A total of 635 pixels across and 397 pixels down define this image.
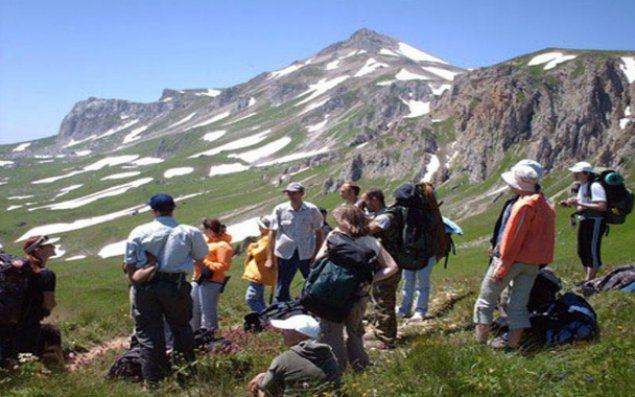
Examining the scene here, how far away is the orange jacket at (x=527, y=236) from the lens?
705cm

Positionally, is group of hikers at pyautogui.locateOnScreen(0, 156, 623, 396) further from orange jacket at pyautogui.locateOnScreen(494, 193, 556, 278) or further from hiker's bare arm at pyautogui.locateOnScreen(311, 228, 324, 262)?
hiker's bare arm at pyautogui.locateOnScreen(311, 228, 324, 262)

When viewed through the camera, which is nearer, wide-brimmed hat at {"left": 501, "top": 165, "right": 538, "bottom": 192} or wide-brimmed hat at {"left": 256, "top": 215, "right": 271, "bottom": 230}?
wide-brimmed hat at {"left": 501, "top": 165, "right": 538, "bottom": 192}

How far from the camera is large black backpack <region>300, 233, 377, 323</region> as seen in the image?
6.88m

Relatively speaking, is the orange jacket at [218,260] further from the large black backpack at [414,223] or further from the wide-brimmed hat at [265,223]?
the large black backpack at [414,223]

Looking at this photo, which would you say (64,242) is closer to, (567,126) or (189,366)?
(567,126)

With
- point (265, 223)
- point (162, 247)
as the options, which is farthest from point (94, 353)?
point (162, 247)

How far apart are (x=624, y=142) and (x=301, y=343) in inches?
3177

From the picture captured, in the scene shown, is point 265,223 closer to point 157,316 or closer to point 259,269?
point 259,269

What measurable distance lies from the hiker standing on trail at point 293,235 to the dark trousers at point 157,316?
10.9ft

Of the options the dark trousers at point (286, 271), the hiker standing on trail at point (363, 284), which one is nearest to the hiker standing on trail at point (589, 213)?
the hiker standing on trail at point (363, 284)

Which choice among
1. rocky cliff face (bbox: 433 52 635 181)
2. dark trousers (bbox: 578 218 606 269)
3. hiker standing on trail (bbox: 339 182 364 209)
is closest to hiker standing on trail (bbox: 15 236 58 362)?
hiker standing on trail (bbox: 339 182 364 209)

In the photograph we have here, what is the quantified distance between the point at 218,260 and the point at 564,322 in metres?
5.90

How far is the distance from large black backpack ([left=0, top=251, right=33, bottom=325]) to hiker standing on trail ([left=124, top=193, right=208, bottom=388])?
A: 4.85ft

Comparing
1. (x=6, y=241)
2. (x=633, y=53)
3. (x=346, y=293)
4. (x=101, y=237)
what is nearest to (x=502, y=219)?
(x=346, y=293)
